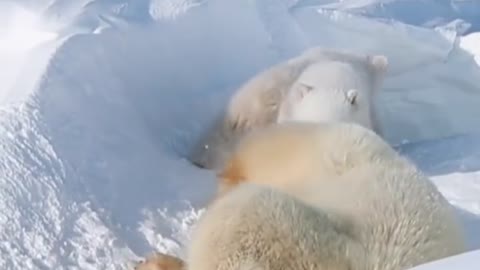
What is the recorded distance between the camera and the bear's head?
2.59 metres

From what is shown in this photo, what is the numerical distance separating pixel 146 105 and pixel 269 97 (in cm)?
32

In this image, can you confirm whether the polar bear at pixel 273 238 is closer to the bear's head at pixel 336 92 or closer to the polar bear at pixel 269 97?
the bear's head at pixel 336 92

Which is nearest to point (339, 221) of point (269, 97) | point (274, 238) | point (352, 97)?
point (274, 238)

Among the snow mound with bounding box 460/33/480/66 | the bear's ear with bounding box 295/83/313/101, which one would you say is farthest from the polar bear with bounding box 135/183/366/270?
the snow mound with bounding box 460/33/480/66

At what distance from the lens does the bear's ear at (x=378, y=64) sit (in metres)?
3.00

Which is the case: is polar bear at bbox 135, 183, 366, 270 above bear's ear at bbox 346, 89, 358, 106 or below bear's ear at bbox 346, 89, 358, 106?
above

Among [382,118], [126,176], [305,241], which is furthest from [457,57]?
[305,241]

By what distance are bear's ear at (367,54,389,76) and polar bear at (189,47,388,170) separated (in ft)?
0.04

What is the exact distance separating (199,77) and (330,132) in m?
1.00

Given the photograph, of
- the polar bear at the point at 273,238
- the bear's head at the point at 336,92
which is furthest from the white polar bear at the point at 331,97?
the polar bear at the point at 273,238

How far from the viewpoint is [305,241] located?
60.1 inches

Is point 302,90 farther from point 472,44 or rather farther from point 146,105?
point 472,44

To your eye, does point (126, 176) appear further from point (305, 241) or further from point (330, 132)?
point (305, 241)

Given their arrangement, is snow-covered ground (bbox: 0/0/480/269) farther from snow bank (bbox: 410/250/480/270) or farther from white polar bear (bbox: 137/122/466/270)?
snow bank (bbox: 410/250/480/270)
